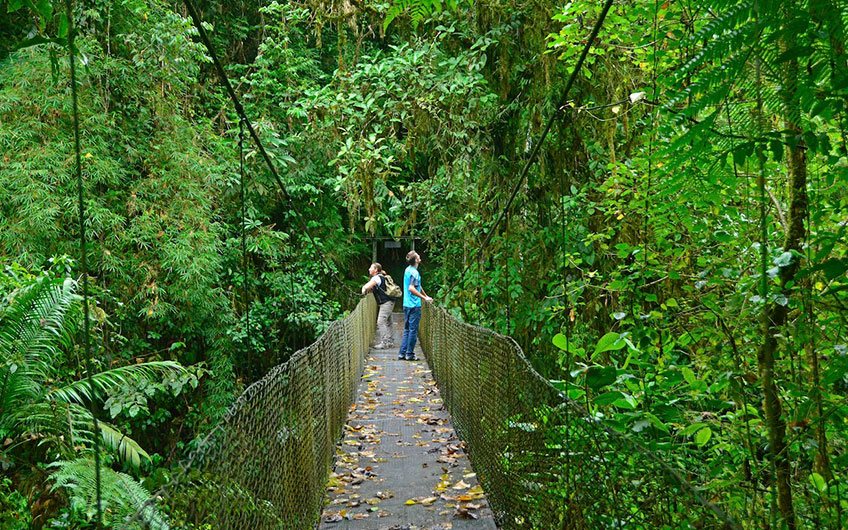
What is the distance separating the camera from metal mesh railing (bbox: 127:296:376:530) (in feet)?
4.44

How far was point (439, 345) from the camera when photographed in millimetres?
6418

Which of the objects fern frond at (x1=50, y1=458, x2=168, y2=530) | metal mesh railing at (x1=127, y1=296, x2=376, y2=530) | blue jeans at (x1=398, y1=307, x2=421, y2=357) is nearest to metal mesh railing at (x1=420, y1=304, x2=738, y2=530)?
metal mesh railing at (x1=127, y1=296, x2=376, y2=530)

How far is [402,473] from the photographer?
12.6ft

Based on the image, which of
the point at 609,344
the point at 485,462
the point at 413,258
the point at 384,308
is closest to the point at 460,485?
the point at 485,462

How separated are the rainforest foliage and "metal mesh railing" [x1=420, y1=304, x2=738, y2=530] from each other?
15 centimetres

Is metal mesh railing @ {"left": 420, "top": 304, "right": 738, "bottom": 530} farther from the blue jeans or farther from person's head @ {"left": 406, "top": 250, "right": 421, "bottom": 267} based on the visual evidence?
the blue jeans

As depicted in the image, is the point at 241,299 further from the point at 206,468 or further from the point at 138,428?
the point at 206,468

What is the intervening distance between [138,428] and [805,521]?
784 centimetres

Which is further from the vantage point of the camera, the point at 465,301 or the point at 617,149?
the point at 465,301

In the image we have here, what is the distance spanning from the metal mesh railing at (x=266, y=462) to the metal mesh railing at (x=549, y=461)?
0.77 m

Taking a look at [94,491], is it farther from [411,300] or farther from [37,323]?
[411,300]

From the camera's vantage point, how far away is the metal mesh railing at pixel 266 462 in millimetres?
1354

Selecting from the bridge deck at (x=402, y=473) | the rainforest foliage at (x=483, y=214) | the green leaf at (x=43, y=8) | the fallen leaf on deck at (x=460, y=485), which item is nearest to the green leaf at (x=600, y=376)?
the rainforest foliage at (x=483, y=214)

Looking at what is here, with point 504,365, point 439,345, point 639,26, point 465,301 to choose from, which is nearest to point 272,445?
point 504,365
